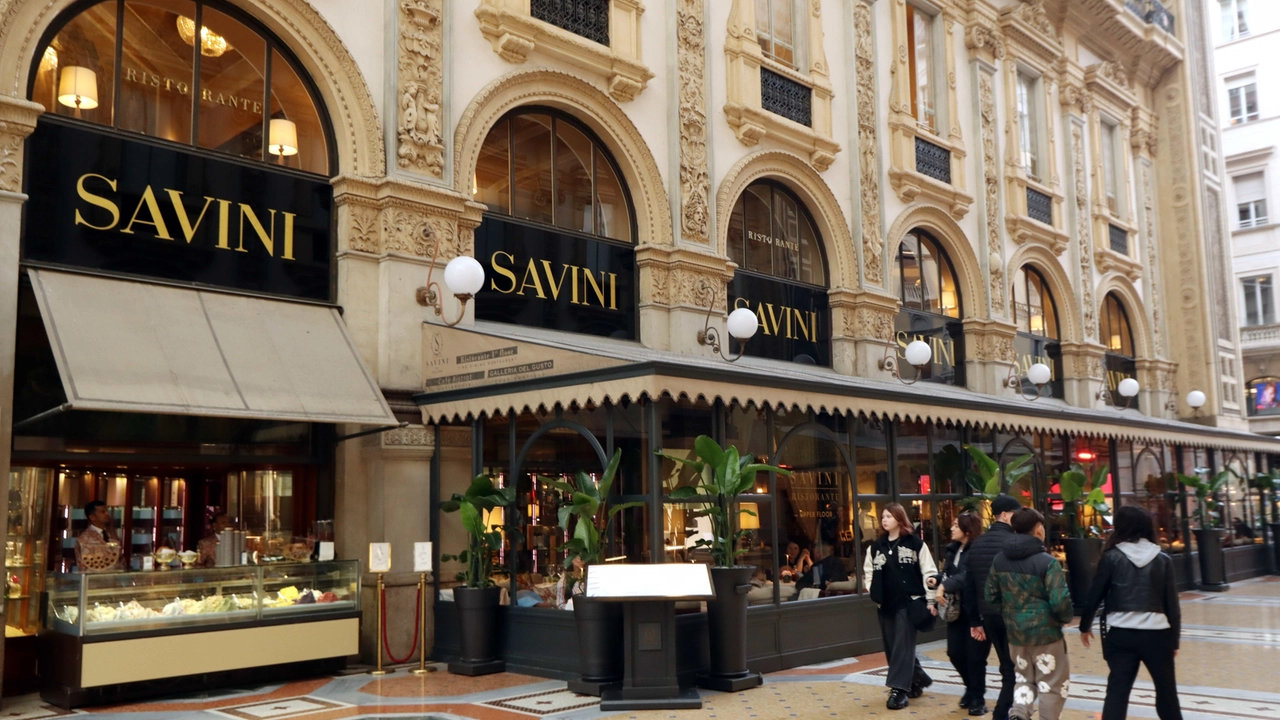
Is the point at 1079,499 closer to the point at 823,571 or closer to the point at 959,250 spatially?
the point at 959,250

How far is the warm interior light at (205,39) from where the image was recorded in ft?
34.0

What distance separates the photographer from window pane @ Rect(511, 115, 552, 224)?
1274 centimetres

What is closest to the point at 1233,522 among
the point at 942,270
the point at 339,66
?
the point at 942,270

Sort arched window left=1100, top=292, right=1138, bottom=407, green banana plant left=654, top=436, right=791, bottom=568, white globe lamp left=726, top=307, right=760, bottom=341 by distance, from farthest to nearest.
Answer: arched window left=1100, top=292, right=1138, bottom=407, white globe lamp left=726, top=307, right=760, bottom=341, green banana plant left=654, top=436, right=791, bottom=568

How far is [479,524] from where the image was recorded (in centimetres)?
995

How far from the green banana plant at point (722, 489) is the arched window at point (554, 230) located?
12.1 ft

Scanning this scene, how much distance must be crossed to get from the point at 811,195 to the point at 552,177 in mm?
4827

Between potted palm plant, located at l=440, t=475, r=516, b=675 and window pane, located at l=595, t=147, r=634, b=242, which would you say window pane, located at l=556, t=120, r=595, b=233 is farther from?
potted palm plant, located at l=440, t=475, r=516, b=675

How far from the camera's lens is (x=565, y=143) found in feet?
44.1

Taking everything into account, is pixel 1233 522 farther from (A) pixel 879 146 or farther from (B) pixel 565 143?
(B) pixel 565 143

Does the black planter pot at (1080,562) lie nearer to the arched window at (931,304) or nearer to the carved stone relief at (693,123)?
the arched window at (931,304)

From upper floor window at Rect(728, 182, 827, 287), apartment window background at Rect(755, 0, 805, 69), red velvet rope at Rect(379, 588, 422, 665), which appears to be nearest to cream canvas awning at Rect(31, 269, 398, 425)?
red velvet rope at Rect(379, 588, 422, 665)

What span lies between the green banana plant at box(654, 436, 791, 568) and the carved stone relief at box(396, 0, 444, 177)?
14.4 feet

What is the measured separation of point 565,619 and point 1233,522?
16.7 metres
